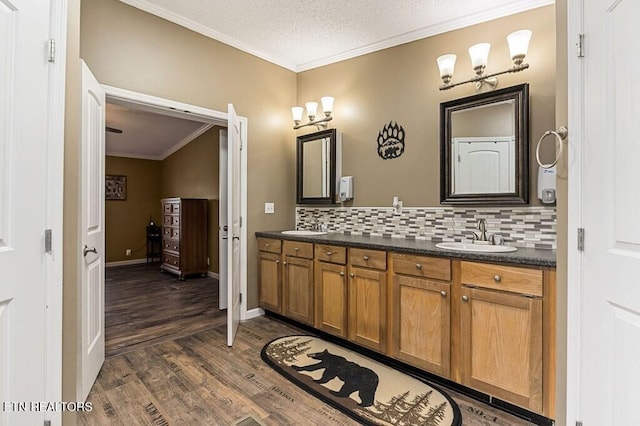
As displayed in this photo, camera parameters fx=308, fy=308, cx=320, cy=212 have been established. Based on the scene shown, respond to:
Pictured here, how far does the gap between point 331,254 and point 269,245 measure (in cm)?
88

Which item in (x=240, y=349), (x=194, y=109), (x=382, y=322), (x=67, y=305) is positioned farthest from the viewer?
(x=194, y=109)

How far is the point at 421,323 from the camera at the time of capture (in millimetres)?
2150

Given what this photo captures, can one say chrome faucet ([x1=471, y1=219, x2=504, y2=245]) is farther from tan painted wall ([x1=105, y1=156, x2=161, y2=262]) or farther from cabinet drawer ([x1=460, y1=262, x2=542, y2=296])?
tan painted wall ([x1=105, y1=156, x2=161, y2=262])

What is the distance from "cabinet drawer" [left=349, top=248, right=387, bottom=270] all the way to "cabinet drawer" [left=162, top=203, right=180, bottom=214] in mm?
4069

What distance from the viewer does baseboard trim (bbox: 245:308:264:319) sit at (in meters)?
3.40

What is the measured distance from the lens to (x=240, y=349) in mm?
2643

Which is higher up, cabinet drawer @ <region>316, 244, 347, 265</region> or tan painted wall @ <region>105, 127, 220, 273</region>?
tan painted wall @ <region>105, 127, 220, 273</region>
